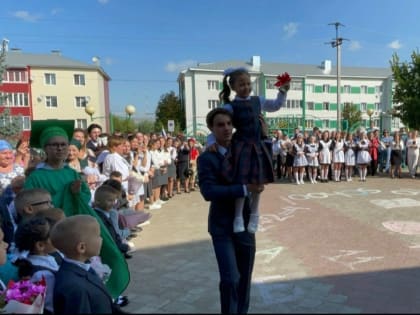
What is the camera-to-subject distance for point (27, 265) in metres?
2.47

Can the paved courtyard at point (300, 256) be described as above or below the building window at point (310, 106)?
below

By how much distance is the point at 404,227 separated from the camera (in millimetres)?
6848

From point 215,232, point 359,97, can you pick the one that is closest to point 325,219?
point 215,232

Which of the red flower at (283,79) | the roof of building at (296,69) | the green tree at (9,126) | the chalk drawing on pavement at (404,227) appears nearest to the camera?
the red flower at (283,79)

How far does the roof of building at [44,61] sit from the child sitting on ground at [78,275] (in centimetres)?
5301

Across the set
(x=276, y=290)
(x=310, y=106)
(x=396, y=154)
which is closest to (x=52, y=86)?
(x=310, y=106)

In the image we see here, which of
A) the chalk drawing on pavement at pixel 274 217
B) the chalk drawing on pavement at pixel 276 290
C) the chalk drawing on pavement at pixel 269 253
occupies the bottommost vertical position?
the chalk drawing on pavement at pixel 274 217

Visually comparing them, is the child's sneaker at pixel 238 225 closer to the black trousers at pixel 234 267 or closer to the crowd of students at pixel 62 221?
the black trousers at pixel 234 267

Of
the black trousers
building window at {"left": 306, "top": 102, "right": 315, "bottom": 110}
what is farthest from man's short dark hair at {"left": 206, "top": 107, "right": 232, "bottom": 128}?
building window at {"left": 306, "top": 102, "right": 315, "bottom": 110}

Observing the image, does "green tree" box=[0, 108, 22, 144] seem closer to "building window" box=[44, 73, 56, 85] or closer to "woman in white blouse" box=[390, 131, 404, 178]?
"woman in white blouse" box=[390, 131, 404, 178]

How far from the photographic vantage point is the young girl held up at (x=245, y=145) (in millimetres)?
2613

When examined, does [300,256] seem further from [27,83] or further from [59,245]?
[27,83]

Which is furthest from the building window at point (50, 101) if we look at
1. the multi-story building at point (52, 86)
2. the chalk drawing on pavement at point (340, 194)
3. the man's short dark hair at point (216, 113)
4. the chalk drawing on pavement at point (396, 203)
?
the man's short dark hair at point (216, 113)

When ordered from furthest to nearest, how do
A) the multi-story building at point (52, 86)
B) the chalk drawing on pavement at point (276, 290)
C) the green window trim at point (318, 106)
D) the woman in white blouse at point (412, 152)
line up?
the green window trim at point (318, 106) < the multi-story building at point (52, 86) < the woman in white blouse at point (412, 152) < the chalk drawing on pavement at point (276, 290)
